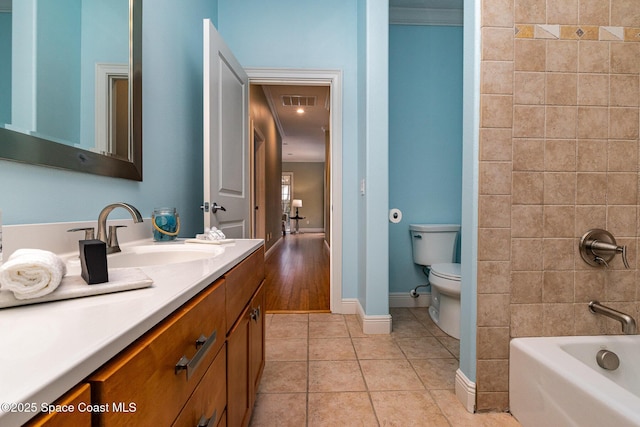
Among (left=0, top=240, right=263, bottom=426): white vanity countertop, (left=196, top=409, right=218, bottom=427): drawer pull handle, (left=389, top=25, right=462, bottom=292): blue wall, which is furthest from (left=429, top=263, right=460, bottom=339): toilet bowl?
(left=0, top=240, right=263, bottom=426): white vanity countertop

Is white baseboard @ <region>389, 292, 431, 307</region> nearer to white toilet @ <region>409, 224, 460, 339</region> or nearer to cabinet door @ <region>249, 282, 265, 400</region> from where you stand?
white toilet @ <region>409, 224, 460, 339</region>

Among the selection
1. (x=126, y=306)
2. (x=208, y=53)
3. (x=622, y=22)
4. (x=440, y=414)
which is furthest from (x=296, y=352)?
(x=622, y=22)

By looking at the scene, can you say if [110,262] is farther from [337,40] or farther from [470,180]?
[337,40]

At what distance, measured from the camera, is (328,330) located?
213cm

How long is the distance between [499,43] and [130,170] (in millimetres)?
1613

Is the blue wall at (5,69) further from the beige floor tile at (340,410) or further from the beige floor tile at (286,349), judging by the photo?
the beige floor tile at (286,349)

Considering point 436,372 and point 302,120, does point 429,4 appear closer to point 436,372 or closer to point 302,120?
point 436,372

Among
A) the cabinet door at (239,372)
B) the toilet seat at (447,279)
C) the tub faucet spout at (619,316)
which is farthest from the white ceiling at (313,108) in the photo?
the tub faucet spout at (619,316)

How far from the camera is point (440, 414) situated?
126cm

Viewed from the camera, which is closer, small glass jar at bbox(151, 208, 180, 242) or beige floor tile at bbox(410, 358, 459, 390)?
small glass jar at bbox(151, 208, 180, 242)

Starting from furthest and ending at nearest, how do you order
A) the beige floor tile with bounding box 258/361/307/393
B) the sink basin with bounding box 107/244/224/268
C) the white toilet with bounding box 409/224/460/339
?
the white toilet with bounding box 409/224/460/339 → the beige floor tile with bounding box 258/361/307/393 → the sink basin with bounding box 107/244/224/268

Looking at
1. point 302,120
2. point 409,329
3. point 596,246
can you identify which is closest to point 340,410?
point 409,329

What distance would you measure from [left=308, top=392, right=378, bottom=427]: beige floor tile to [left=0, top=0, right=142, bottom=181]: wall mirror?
127 cm

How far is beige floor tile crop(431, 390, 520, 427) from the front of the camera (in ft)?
3.95
